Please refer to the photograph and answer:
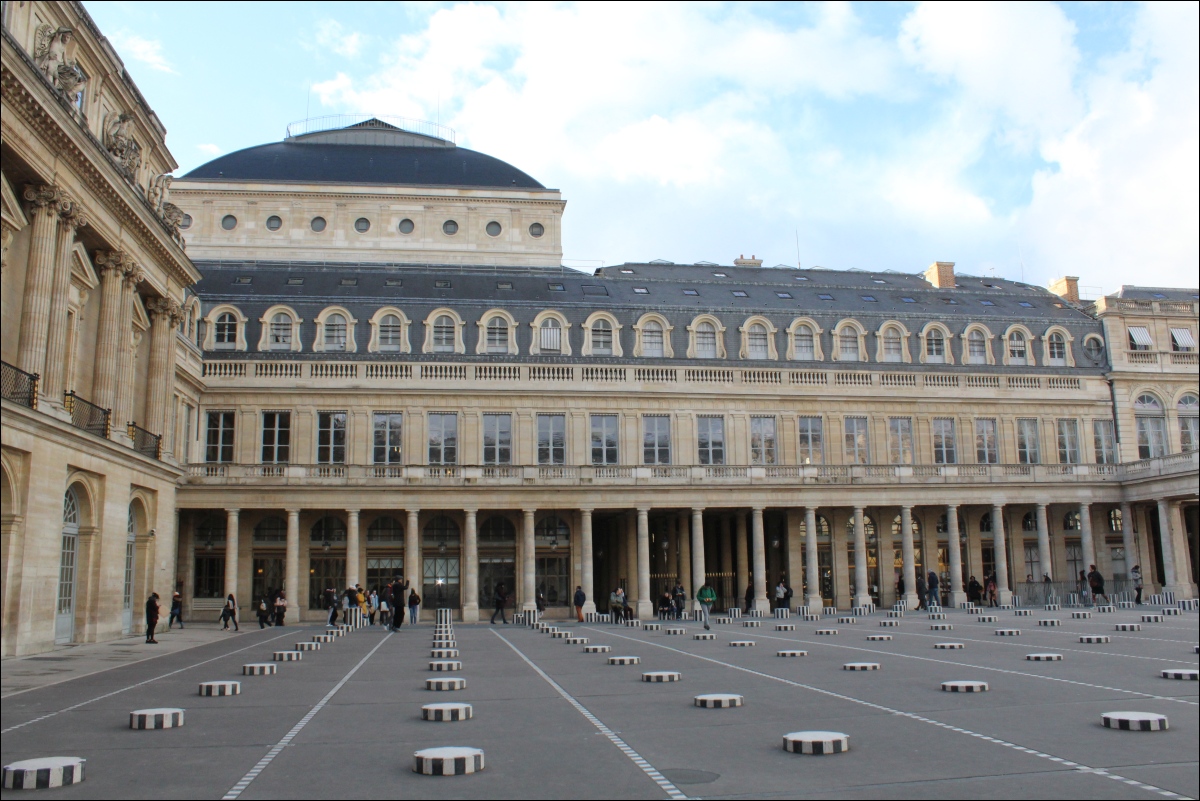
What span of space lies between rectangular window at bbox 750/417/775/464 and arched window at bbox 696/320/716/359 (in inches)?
168

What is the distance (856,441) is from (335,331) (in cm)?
2833

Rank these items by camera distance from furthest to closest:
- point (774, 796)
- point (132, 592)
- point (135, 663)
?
point (132, 592)
point (135, 663)
point (774, 796)

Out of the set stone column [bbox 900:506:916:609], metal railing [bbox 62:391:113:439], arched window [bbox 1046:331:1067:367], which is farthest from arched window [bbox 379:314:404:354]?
arched window [bbox 1046:331:1067:367]

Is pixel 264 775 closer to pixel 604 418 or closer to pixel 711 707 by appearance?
pixel 711 707

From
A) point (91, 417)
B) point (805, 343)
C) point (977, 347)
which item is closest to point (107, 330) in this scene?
point (91, 417)

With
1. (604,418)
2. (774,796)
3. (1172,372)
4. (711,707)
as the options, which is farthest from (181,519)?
(1172,372)

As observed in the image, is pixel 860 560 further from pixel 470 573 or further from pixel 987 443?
pixel 470 573

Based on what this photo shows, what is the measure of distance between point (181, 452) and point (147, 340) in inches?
425

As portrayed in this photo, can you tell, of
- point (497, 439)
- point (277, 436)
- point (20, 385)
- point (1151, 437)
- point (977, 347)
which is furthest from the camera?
point (977, 347)

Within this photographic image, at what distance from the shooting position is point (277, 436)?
5275 centimetres

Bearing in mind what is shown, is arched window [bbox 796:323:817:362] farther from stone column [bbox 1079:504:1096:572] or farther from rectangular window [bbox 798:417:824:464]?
stone column [bbox 1079:504:1096:572]

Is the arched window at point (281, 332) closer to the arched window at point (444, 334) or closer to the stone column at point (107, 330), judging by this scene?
the arched window at point (444, 334)

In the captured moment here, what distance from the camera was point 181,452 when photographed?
49.3 meters

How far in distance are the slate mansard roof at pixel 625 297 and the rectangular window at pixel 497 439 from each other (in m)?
3.92
